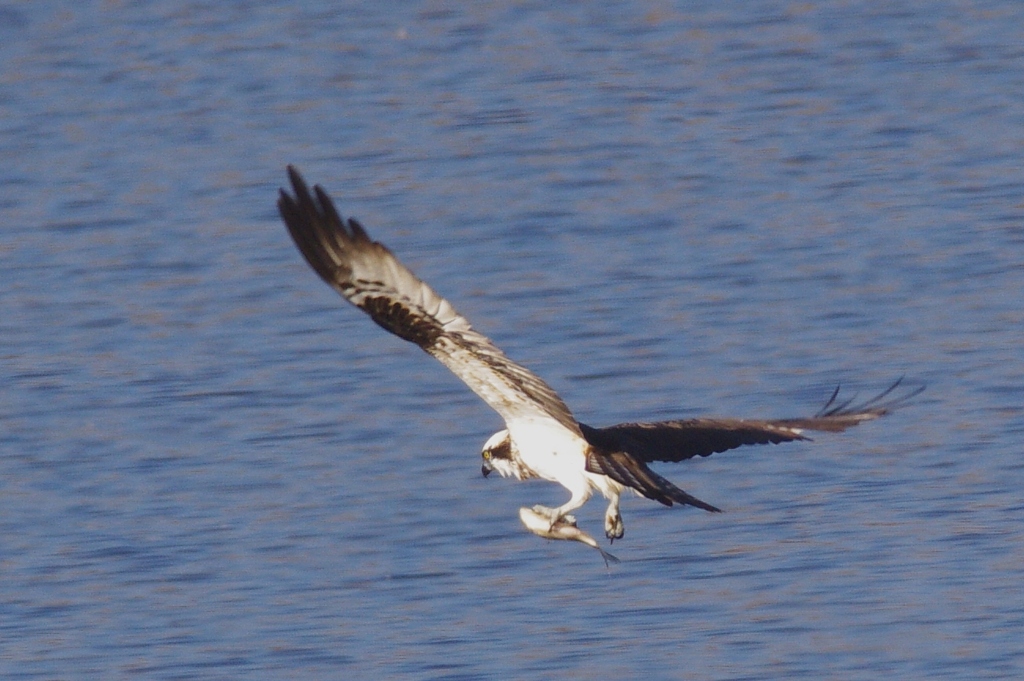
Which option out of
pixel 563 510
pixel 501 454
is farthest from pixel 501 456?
pixel 563 510

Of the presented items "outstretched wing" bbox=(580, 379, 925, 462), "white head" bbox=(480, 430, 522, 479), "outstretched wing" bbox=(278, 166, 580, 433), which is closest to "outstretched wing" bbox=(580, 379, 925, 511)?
"outstretched wing" bbox=(580, 379, 925, 462)

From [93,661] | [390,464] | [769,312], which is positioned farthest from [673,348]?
[93,661]

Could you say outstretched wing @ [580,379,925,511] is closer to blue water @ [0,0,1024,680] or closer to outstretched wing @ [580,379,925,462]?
outstretched wing @ [580,379,925,462]

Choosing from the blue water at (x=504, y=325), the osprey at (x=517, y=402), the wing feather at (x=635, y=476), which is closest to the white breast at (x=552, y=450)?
the osprey at (x=517, y=402)

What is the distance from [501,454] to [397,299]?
915 millimetres

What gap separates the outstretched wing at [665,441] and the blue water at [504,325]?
1066 millimetres

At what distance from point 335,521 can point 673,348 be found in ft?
7.48

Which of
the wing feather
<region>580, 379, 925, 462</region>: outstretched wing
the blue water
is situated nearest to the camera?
the wing feather

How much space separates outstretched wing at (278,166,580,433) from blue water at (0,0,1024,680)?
5.15 ft

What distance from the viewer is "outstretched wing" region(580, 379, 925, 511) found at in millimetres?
6223

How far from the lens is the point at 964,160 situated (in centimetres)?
1295

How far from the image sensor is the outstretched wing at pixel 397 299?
243 inches

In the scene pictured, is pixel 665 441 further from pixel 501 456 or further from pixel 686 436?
pixel 501 456

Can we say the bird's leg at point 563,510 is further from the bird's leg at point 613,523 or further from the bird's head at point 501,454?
the bird's head at point 501,454
